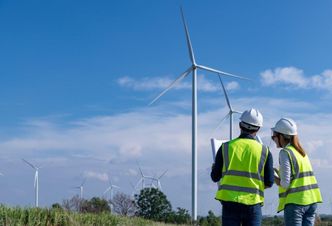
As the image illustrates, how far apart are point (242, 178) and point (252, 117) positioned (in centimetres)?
74

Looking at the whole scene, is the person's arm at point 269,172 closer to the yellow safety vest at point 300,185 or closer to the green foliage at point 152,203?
the yellow safety vest at point 300,185

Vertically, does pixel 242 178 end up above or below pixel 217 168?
below

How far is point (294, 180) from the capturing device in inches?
266

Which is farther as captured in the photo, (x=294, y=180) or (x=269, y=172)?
(x=294, y=180)

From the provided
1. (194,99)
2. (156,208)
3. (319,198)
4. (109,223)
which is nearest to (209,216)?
(194,99)

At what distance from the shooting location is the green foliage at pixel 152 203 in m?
70.8

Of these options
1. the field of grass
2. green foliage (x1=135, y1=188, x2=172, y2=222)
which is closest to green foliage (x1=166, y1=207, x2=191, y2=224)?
green foliage (x1=135, y1=188, x2=172, y2=222)

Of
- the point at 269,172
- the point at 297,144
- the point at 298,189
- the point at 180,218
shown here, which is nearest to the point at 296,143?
the point at 297,144

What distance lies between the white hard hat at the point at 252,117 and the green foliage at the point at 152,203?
6447 cm

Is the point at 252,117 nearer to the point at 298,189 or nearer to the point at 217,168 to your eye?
the point at 217,168

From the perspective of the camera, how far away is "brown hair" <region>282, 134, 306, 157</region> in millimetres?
6844

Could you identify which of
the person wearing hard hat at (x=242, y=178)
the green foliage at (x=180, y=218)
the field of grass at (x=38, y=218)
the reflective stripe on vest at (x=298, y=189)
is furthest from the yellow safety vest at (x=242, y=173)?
the green foliage at (x=180, y=218)

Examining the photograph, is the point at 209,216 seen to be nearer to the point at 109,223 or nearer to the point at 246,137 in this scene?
the point at 109,223

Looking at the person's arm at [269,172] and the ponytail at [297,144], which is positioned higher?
the ponytail at [297,144]
